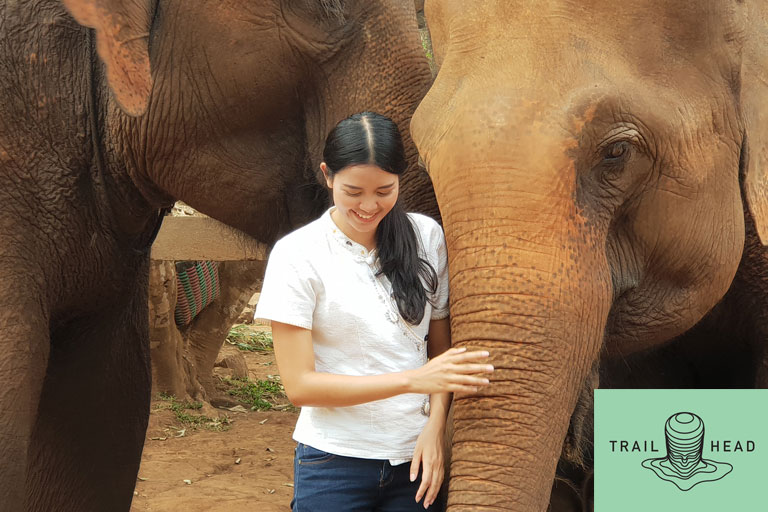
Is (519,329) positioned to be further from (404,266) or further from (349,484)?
(349,484)

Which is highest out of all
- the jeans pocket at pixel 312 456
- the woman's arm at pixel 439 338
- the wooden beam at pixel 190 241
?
the wooden beam at pixel 190 241

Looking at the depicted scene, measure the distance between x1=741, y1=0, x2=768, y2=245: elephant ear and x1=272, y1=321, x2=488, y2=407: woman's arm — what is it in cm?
80

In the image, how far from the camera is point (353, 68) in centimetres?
291

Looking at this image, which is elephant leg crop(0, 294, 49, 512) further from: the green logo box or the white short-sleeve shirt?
the green logo box

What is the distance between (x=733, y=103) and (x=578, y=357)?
→ 0.70 meters

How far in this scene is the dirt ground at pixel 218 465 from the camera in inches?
196

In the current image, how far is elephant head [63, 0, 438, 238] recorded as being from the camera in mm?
2832

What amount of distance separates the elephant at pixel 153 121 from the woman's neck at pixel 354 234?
468mm

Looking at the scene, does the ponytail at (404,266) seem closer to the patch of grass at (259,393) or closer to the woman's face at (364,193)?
the woman's face at (364,193)

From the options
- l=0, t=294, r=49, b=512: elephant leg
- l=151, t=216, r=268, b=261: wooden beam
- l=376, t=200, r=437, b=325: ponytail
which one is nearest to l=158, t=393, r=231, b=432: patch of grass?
l=151, t=216, r=268, b=261: wooden beam

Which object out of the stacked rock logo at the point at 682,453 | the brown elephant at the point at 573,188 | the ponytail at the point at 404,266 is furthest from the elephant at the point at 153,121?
the stacked rock logo at the point at 682,453

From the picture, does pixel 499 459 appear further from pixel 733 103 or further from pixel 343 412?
pixel 733 103

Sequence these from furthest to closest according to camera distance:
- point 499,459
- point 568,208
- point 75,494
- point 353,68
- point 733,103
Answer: point 75,494 → point 353,68 → point 733,103 → point 568,208 → point 499,459

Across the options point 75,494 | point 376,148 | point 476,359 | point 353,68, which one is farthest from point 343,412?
point 75,494
